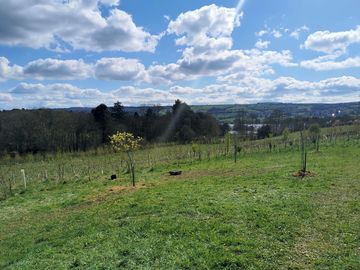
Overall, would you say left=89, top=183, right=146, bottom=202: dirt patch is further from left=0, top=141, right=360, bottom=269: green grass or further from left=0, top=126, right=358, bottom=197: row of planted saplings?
left=0, top=126, right=358, bottom=197: row of planted saplings

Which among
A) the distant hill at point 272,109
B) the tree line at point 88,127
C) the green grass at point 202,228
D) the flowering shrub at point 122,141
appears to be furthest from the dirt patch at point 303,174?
the distant hill at point 272,109

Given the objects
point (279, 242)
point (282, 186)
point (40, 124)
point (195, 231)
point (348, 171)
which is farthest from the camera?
point (40, 124)

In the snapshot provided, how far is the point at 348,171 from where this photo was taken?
15266 mm

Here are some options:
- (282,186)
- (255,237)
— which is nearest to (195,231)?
(255,237)

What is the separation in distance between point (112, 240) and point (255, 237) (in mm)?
3392

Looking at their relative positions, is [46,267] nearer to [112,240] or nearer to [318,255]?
[112,240]

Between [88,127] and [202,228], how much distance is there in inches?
1914

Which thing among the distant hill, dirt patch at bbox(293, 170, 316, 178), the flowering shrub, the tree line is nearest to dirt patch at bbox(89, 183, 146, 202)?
the flowering shrub

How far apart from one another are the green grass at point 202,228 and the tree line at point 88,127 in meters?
37.4

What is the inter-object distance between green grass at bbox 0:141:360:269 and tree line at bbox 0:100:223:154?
37.4 m

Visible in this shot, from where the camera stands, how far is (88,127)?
54281 mm

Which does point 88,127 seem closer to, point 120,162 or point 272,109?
point 120,162

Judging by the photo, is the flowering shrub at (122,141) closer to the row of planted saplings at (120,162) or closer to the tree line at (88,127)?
the row of planted saplings at (120,162)

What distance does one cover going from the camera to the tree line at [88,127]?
48812mm
